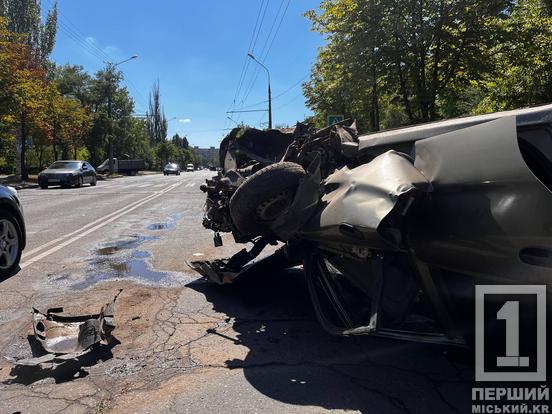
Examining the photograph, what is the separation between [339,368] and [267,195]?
1478 mm

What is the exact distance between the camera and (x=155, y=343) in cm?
399

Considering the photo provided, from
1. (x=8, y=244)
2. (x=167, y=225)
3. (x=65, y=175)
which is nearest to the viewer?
(x=8, y=244)

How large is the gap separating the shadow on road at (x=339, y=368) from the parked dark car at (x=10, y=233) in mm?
3173

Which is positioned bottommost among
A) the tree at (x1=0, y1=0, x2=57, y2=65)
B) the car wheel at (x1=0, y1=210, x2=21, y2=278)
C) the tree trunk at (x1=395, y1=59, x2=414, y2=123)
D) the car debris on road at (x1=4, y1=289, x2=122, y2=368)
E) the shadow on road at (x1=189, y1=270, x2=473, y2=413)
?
the shadow on road at (x1=189, y1=270, x2=473, y2=413)

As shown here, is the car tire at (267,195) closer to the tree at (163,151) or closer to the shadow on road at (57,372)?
the shadow on road at (57,372)

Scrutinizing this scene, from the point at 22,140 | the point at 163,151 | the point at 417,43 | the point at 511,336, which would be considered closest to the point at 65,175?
the point at 22,140

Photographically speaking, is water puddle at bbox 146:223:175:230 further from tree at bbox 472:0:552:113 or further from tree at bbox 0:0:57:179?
tree at bbox 0:0:57:179

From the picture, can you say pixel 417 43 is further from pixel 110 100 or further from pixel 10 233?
pixel 110 100

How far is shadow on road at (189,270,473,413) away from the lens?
3006mm

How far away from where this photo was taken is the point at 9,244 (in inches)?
247

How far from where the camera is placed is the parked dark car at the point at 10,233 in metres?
6.14

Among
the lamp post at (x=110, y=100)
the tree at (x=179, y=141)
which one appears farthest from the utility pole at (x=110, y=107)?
the tree at (x=179, y=141)

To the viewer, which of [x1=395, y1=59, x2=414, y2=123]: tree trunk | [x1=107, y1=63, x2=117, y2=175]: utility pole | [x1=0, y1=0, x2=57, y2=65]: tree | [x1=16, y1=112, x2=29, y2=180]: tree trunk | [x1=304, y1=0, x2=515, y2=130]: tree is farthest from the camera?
[x1=107, y1=63, x2=117, y2=175]: utility pole

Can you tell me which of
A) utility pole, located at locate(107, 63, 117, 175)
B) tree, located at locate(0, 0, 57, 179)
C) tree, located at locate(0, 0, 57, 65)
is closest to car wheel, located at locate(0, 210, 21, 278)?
tree, located at locate(0, 0, 57, 179)
